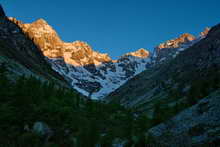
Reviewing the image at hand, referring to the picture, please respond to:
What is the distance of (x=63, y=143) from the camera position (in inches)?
757

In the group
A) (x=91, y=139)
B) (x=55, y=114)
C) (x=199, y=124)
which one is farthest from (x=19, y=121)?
(x=199, y=124)

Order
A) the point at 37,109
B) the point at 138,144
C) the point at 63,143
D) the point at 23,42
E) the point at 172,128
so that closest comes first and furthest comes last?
the point at 138,144 < the point at 63,143 < the point at 172,128 < the point at 37,109 < the point at 23,42

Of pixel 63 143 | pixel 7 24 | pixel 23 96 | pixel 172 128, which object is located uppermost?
pixel 7 24

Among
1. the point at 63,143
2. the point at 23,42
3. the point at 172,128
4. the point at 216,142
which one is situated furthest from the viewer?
the point at 23,42

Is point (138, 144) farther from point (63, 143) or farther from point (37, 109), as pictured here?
point (37, 109)

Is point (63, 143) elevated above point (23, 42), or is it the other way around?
point (23, 42)

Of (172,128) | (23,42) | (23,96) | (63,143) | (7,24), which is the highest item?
(7,24)

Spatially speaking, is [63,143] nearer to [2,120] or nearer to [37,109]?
[2,120]

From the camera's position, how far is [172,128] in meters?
20.8

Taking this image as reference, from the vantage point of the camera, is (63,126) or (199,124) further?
(63,126)

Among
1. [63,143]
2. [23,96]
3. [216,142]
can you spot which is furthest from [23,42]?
[216,142]

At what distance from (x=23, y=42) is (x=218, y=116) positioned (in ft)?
458

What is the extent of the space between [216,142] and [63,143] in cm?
1292

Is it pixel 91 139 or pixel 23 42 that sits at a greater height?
pixel 23 42
